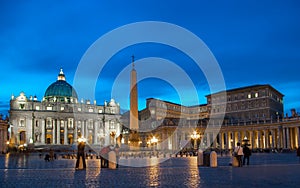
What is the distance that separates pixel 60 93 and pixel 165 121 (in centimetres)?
4037

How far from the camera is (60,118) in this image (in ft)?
378

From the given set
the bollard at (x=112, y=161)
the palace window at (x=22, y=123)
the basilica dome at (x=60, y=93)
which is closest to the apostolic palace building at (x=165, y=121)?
the basilica dome at (x=60, y=93)

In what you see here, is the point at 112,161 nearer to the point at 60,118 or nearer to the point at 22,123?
the point at 22,123

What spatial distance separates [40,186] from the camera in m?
12.3

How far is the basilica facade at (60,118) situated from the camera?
357 feet

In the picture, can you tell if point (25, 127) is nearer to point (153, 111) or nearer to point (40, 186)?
point (153, 111)

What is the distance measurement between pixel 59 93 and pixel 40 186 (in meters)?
112

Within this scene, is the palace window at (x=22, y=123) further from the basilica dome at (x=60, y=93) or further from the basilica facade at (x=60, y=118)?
the basilica dome at (x=60, y=93)

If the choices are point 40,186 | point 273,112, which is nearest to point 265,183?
point 40,186

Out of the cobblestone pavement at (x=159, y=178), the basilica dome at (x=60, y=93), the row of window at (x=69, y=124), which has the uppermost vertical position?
the basilica dome at (x=60, y=93)

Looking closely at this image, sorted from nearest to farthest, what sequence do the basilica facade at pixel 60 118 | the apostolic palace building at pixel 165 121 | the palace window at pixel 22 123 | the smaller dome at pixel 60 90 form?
the apostolic palace building at pixel 165 121 → the palace window at pixel 22 123 → the basilica facade at pixel 60 118 → the smaller dome at pixel 60 90

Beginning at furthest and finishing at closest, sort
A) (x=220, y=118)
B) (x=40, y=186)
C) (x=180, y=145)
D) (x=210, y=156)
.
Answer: (x=220, y=118) → (x=180, y=145) → (x=210, y=156) → (x=40, y=186)

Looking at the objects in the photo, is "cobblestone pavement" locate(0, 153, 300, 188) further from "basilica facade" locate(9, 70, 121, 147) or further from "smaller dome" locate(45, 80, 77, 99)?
"smaller dome" locate(45, 80, 77, 99)

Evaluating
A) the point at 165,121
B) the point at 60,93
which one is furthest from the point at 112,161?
the point at 60,93
